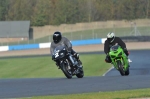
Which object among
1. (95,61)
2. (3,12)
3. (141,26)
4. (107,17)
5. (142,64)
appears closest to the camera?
(142,64)

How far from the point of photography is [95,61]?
43062 millimetres

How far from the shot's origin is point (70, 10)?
8556 cm

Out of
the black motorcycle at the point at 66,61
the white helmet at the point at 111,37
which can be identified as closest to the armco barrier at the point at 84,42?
the white helmet at the point at 111,37

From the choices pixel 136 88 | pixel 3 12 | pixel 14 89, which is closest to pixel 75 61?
pixel 14 89

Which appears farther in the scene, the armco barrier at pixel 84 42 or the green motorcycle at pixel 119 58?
the armco barrier at pixel 84 42

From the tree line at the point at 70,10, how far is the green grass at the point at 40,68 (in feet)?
110

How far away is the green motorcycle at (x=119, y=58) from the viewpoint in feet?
61.9

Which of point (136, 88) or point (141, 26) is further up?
point (136, 88)

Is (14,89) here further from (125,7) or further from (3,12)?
(3,12)

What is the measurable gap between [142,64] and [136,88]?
24935 mm

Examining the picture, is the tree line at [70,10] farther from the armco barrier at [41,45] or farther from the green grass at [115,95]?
the green grass at [115,95]

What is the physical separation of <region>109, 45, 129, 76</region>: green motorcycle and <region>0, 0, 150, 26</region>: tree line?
58431mm

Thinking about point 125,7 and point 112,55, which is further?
point 125,7

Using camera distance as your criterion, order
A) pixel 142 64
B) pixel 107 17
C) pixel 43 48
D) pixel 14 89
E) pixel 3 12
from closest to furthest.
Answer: pixel 14 89
pixel 142 64
pixel 43 48
pixel 107 17
pixel 3 12
